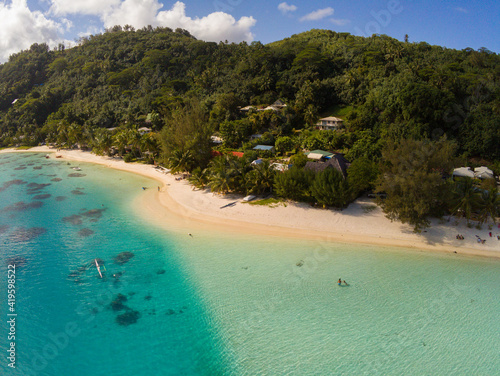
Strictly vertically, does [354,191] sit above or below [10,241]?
above

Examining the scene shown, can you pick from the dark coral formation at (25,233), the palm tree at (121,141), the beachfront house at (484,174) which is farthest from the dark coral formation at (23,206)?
the beachfront house at (484,174)

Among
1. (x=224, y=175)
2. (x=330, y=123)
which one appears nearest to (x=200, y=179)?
(x=224, y=175)

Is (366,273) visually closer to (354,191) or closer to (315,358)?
(315,358)

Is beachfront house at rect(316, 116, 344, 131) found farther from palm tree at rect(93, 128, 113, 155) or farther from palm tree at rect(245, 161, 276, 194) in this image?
palm tree at rect(93, 128, 113, 155)

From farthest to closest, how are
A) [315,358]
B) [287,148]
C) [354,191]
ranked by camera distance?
[287,148] → [354,191] → [315,358]

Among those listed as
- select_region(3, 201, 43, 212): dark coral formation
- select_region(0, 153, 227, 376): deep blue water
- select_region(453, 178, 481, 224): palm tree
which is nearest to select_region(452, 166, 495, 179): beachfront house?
select_region(453, 178, 481, 224): palm tree

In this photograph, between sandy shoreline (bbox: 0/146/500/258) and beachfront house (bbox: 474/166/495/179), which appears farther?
beachfront house (bbox: 474/166/495/179)

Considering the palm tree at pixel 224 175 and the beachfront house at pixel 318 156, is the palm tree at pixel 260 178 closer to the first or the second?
the palm tree at pixel 224 175

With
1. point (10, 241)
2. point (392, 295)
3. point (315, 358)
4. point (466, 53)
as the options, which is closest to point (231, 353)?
point (315, 358)

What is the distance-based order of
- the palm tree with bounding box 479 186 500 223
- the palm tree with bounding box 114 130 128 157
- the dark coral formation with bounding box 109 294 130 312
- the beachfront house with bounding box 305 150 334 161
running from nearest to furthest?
the dark coral formation with bounding box 109 294 130 312
the palm tree with bounding box 479 186 500 223
the beachfront house with bounding box 305 150 334 161
the palm tree with bounding box 114 130 128 157
